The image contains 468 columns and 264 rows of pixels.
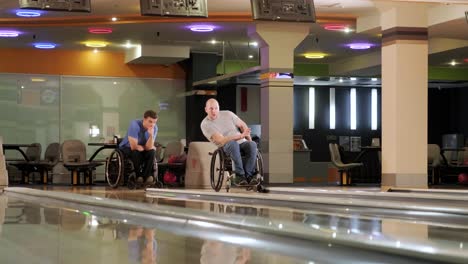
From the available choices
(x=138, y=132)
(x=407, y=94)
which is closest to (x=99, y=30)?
(x=138, y=132)

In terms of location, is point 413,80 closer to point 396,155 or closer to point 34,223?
point 396,155

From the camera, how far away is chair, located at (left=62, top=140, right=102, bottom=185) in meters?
17.0

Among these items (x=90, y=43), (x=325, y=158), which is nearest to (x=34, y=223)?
(x=90, y=43)

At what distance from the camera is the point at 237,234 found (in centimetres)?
492

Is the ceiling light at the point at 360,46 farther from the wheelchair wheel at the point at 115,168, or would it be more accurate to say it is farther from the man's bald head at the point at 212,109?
the man's bald head at the point at 212,109

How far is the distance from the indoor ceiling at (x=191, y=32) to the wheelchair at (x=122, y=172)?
3264 mm

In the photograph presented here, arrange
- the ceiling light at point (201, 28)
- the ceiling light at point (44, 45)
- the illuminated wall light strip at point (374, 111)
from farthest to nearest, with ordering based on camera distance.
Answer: the illuminated wall light strip at point (374, 111)
the ceiling light at point (44, 45)
the ceiling light at point (201, 28)

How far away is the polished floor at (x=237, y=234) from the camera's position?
3.71m

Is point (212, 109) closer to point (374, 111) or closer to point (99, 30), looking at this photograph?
point (99, 30)

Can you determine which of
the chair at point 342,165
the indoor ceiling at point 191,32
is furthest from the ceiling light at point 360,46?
the chair at point 342,165

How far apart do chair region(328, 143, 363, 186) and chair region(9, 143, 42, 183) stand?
270 inches

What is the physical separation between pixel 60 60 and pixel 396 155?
11.0 metres

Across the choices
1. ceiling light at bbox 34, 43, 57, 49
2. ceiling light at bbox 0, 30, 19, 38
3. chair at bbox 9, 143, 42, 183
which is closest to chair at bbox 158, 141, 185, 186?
chair at bbox 9, 143, 42, 183

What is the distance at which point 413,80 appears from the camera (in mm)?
15578
